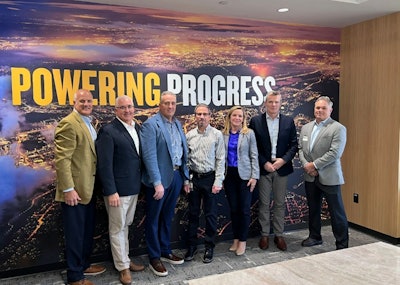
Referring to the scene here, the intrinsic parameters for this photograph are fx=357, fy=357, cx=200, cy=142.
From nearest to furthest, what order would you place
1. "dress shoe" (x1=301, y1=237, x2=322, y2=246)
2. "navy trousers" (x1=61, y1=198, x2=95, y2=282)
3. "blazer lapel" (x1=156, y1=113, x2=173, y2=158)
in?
1. "navy trousers" (x1=61, y1=198, x2=95, y2=282)
2. "blazer lapel" (x1=156, y1=113, x2=173, y2=158)
3. "dress shoe" (x1=301, y1=237, x2=322, y2=246)

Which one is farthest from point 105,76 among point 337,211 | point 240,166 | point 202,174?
point 337,211

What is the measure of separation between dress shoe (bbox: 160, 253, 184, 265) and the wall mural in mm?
318

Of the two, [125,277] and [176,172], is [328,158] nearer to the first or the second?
[176,172]

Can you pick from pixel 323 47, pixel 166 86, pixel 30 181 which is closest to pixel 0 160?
pixel 30 181

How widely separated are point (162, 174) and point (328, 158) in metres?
1.65

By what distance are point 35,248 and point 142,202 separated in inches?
42.5

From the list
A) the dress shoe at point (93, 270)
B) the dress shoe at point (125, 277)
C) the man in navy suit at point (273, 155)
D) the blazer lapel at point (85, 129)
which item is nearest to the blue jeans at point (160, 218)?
the dress shoe at point (125, 277)

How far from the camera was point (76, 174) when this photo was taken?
2.93 meters

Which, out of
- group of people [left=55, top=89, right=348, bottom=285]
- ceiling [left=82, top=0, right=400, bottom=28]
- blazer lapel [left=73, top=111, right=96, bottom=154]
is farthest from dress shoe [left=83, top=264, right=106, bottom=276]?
ceiling [left=82, top=0, right=400, bottom=28]

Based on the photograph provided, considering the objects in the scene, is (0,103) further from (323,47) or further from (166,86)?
(323,47)

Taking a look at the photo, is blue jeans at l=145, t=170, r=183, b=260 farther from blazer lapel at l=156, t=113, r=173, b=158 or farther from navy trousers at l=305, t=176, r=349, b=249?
navy trousers at l=305, t=176, r=349, b=249

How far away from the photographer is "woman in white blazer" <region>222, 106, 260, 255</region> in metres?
3.61

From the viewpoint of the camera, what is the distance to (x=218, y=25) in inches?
A: 156

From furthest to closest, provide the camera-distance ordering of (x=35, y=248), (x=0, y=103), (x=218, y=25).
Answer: (x=218, y=25), (x=35, y=248), (x=0, y=103)
